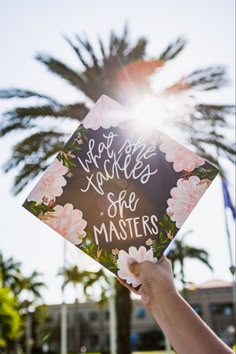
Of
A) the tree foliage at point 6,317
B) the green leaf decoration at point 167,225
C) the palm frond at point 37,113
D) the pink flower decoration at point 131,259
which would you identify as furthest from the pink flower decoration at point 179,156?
the tree foliage at point 6,317

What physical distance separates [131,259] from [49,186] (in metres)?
0.55

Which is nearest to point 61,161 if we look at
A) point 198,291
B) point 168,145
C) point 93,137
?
point 93,137

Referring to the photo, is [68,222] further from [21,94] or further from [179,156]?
[21,94]

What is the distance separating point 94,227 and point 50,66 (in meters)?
11.7

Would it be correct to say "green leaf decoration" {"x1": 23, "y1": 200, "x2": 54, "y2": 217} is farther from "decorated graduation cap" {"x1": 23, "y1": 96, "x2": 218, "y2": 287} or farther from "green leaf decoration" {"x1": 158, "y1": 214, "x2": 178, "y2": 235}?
"green leaf decoration" {"x1": 158, "y1": 214, "x2": 178, "y2": 235}

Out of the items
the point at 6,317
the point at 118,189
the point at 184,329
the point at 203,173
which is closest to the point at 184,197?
the point at 203,173

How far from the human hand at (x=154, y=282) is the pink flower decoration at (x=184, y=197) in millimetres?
224

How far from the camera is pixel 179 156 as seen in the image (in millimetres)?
2082

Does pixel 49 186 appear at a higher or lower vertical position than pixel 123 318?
lower

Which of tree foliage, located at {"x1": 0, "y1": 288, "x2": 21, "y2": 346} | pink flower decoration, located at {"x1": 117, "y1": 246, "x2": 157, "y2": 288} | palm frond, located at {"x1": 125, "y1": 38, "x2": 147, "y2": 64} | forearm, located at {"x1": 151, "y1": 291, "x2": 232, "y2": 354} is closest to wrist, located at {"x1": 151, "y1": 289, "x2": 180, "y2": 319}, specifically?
forearm, located at {"x1": 151, "y1": 291, "x2": 232, "y2": 354}

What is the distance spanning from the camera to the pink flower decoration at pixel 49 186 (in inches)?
83.4

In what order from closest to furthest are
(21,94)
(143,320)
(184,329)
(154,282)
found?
(184,329)
(154,282)
(21,94)
(143,320)

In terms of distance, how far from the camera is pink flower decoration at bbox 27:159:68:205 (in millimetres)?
2119

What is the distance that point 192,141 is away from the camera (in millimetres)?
13523
